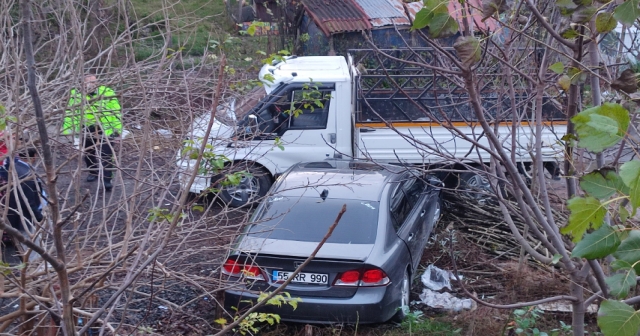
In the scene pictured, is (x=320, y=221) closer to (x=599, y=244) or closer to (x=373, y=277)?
(x=373, y=277)

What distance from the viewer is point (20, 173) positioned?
5.69 metres

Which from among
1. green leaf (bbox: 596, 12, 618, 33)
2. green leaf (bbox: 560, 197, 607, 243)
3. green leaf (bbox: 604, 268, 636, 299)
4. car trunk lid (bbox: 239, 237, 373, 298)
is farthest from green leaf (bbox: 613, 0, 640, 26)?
car trunk lid (bbox: 239, 237, 373, 298)

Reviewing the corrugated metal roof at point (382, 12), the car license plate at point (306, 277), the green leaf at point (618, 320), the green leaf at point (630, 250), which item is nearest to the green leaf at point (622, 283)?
the green leaf at point (630, 250)

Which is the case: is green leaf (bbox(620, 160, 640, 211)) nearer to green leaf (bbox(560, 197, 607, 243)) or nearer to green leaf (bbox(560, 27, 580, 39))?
green leaf (bbox(560, 197, 607, 243))

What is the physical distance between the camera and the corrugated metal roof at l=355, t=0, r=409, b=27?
1476 cm

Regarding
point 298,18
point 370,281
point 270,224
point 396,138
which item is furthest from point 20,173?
point 298,18

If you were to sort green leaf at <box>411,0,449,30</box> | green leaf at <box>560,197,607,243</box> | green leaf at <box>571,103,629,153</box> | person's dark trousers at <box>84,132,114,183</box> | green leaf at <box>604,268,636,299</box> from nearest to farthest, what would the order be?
green leaf at <box>571,103,629,153</box>, green leaf at <box>560,197,607,243</box>, green leaf at <box>604,268,636,299</box>, green leaf at <box>411,0,449,30</box>, person's dark trousers at <box>84,132,114,183</box>

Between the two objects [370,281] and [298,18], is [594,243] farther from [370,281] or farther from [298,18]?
[298,18]

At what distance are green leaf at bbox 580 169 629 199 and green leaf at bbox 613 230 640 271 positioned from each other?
0.45 feet

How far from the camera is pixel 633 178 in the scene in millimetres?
1159

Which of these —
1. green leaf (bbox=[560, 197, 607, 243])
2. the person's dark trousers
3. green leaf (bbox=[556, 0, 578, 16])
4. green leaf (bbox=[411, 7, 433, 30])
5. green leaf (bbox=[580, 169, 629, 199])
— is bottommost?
the person's dark trousers

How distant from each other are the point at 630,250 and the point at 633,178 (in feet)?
1.39

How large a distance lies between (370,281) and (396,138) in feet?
12.1

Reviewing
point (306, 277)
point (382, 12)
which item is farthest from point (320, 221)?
point (382, 12)
